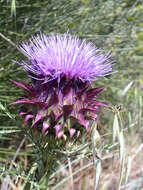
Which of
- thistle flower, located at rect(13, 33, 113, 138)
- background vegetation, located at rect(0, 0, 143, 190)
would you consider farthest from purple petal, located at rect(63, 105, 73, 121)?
background vegetation, located at rect(0, 0, 143, 190)

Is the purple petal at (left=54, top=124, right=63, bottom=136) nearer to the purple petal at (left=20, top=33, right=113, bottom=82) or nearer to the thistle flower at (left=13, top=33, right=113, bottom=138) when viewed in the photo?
the thistle flower at (left=13, top=33, right=113, bottom=138)

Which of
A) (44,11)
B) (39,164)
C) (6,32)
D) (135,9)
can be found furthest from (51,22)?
(39,164)

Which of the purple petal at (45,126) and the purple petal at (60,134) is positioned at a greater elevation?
the purple petal at (45,126)

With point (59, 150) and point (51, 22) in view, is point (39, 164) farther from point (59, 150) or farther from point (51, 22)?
point (51, 22)

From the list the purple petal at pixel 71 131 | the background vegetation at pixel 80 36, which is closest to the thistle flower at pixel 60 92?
the purple petal at pixel 71 131

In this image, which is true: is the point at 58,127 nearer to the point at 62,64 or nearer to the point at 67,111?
the point at 67,111

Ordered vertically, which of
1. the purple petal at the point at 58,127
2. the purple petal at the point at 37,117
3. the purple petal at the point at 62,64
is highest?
the purple petal at the point at 62,64

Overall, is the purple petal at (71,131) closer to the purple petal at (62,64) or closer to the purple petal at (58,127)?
the purple petal at (58,127)

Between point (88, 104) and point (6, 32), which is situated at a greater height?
A: point (6, 32)
